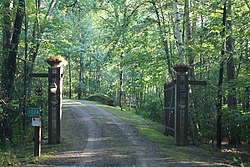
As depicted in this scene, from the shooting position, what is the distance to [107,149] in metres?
9.01

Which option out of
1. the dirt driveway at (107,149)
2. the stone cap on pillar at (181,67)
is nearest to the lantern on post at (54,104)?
the dirt driveway at (107,149)

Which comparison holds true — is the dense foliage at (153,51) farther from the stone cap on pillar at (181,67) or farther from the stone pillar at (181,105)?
the stone pillar at (181,105)

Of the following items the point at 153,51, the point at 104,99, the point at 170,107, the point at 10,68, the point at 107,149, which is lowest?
the point at 107,149

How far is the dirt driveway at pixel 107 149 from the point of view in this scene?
7406 mm

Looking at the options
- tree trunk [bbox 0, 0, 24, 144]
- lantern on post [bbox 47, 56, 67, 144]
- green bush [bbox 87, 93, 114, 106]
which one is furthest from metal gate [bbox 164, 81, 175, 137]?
green bush [bbox 87, 93, 114, 106]

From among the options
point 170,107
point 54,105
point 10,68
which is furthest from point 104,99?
point 10,68

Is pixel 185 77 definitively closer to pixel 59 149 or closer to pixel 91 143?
pixel 91 143

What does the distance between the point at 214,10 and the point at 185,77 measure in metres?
3.24

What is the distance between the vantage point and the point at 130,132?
12.7 meters

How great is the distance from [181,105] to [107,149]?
3263 millimetres

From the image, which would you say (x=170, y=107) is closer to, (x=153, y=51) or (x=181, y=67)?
(x=181, y=67)

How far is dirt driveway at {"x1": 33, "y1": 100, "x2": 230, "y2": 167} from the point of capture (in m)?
7.41

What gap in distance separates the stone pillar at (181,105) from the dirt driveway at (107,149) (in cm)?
116

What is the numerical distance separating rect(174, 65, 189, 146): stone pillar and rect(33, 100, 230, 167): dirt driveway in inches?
45.8
